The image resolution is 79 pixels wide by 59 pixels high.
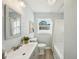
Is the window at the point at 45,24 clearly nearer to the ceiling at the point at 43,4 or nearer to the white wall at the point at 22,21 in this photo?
the ceiling at the point at 43,4

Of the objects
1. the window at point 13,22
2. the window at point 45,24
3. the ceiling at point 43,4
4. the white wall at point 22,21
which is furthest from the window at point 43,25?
the window at point 13,22

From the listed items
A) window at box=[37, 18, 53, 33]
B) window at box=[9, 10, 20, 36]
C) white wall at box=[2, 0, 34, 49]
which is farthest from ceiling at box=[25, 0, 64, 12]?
window at box=[9, 10, 20, 36]

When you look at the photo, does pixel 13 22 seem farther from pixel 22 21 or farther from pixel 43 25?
pixel 43 25

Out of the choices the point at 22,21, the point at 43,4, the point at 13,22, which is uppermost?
the point at 43,4

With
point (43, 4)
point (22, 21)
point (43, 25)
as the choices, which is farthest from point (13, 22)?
point (43, 25)

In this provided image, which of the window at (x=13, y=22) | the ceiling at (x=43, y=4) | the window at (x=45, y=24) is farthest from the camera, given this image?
the window at (x=45, y=24)

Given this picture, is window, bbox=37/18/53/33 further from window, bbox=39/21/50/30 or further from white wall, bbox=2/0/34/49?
white wall, bbox=2/0/34/49

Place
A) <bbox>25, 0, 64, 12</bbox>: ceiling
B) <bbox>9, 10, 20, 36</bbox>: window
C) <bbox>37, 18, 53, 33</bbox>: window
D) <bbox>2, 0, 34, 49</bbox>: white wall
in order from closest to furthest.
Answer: <bbox>2, 0, 34, 49</bbox>: white wall, <bbox>9, 10, 20, 36</bbox>: window, <bbox>25, 0, 64, 12</bbox>: ceiling, <bbox>37, 18, 53, 33</bbox>: window

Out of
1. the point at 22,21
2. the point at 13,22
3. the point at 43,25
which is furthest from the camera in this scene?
the point at 43,25

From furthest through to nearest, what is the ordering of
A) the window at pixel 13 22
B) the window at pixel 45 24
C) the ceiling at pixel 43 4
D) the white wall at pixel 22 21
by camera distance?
the window at pixel 45 24
the ceiling at pixel 43 4
the window at pixel 13 22
the white wall at pixel 22 21

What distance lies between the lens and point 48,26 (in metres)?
7.66

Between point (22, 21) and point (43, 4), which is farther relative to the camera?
point (43, 4)

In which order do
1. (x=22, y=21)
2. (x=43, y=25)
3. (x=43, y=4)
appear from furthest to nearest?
1. (x=43, y=25)
2. (x=43, y=4)
3. (x=22, y=21)

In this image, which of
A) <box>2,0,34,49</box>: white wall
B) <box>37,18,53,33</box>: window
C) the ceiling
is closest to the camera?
<box>2,0,34,49</box>: white wall
